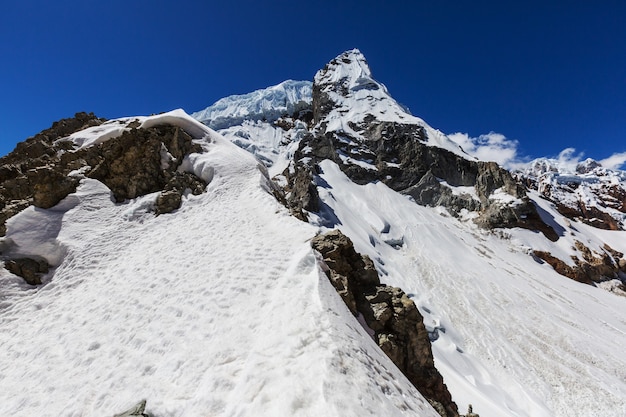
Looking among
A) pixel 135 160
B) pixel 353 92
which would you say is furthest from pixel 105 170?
pixel 353 92

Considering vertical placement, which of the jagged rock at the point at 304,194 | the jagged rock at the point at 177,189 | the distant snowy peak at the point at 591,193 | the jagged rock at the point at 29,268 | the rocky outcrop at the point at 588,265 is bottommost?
the jagged rock at the point at 29,268

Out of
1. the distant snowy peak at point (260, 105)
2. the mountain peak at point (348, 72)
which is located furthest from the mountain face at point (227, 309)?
the distant snowy peak at point (260, 105)

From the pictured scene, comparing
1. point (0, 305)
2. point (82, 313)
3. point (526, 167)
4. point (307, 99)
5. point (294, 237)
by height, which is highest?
point (526, 167)

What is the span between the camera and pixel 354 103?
379 ft

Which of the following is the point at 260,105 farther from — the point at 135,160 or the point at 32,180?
the point at 32,180

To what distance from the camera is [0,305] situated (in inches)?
405

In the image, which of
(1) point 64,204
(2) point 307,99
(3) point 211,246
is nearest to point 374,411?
(3) point 211,246

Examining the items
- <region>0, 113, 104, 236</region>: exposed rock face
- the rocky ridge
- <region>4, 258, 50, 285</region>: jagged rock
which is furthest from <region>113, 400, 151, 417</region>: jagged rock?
<region>0, 113, 104, 236</region>: exposed rock face

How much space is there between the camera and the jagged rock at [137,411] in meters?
4.99

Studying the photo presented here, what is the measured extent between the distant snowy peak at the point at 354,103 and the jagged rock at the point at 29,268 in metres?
88.3

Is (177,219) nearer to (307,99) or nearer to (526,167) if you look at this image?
(307,99)

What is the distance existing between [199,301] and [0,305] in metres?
7.55

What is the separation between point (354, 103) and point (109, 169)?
107691 millimetres

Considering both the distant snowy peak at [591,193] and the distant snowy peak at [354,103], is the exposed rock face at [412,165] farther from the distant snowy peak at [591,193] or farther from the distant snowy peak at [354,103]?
the distant snowy peak at [591,193]
